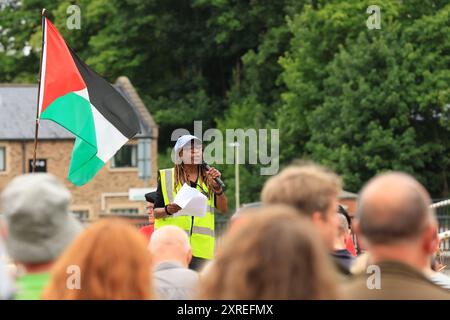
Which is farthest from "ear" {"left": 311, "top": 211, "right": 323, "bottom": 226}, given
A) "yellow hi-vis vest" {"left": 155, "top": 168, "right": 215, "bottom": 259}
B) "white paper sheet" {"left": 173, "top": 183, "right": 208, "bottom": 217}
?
"yellow hi-vis vest" {"left": 155, "top": 168, "right": 215, "bottom": 259}

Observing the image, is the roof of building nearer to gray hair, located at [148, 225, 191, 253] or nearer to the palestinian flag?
the palestinian flag

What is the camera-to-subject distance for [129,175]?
68.1 meters

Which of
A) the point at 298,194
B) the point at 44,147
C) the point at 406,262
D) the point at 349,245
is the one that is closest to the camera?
the point at 406,262

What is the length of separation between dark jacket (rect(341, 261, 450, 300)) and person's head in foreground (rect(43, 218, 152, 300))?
28.9 inches

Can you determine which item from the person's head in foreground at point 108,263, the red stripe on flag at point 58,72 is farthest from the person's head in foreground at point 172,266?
the red stripe on flag at point 58,72

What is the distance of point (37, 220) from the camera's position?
4.95m

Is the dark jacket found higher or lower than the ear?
lower

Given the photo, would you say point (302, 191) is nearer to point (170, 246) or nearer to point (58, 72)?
point (170, 246)

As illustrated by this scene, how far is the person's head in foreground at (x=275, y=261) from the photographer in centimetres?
428

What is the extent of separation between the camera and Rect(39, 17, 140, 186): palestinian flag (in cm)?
1231

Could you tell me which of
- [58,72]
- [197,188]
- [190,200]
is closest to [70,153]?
[58,72]

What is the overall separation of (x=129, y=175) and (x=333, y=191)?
2464 inches
